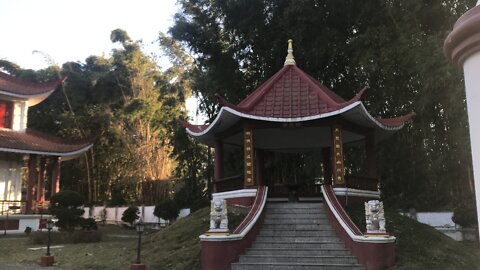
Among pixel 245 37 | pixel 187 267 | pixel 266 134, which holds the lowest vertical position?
pixel 187 267

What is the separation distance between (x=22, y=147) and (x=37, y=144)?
3.49ft

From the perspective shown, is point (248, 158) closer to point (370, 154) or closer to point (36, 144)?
point (370, 154)

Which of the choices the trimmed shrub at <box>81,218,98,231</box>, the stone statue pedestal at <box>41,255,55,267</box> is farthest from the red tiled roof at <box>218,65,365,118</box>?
the trimmed shrub at <box>81,218,98,231</box>

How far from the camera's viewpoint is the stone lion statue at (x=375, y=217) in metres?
8.26

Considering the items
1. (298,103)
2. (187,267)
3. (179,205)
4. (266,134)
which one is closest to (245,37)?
(266,134)

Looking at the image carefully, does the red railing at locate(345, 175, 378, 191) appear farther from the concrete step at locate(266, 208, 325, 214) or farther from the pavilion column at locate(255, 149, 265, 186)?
the pavilion column at locate(255, 149, 265, 186)

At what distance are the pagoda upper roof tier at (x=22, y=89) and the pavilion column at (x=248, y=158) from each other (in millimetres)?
13299

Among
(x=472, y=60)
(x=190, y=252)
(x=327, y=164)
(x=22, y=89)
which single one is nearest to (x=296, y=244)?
(x=190, y=252)

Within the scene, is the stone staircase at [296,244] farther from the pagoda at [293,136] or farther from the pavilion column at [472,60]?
the pavilion column at [472,60]

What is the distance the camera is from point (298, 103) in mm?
11844

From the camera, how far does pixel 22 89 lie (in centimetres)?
2130

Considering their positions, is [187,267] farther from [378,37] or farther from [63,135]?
[63,135]

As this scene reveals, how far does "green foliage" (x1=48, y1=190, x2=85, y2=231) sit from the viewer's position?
626 inches

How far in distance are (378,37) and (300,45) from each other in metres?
2.73
